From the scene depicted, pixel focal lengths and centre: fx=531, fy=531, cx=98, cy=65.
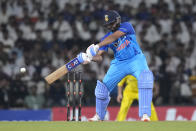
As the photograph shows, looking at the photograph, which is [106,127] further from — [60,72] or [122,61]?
[122,61]

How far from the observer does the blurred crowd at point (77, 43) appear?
13.6 meters

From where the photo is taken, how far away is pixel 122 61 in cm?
863

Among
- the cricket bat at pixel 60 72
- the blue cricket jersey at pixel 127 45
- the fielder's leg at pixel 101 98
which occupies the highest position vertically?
the blue cricket jersey at pixel 127 45

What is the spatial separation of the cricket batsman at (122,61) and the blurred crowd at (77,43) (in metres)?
4.02

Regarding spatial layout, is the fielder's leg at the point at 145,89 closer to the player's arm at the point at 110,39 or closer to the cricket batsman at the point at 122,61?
the cricket batsman at the point at 122,61

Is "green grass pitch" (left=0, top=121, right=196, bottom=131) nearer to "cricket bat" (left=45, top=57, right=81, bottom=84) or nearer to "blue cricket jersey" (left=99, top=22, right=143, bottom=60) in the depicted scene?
"cricket bat" (left=45, top=57, right=81, bottom=84)

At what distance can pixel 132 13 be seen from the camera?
16609 millimetres

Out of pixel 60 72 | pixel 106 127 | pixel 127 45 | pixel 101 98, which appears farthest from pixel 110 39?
pixel 106 127

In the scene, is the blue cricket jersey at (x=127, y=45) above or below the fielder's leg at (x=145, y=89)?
above

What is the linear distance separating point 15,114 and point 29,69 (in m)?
1.33

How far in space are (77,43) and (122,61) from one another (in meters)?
6.94

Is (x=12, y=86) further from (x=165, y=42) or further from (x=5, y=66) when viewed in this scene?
(x=165, y=42)

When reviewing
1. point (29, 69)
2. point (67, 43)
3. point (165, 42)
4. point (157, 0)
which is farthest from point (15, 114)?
point (157, 0)

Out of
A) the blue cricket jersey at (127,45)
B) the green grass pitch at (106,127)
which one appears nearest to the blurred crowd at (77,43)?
the blue cricket jersey at (127,45)
